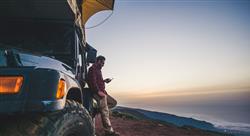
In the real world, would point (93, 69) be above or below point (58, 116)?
above

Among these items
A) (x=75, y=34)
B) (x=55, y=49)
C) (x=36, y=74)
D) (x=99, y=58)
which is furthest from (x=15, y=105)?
(x=99, y=58)

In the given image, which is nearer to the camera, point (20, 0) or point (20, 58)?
point (20, 58)

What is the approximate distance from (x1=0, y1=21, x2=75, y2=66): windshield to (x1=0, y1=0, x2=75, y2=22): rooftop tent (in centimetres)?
10

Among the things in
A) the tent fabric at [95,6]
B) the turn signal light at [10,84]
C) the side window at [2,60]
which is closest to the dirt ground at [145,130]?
the tent fabric at [95,6]

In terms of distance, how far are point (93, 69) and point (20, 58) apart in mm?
3288

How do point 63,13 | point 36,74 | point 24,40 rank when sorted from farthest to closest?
point 63,13 < point 24,40 < point 36,74

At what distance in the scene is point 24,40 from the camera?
4.01 metres

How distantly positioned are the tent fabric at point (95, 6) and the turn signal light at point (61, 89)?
458 cm

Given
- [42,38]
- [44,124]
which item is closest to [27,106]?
[44,124]

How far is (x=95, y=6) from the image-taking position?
750cm

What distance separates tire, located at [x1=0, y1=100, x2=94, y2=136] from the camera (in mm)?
2154

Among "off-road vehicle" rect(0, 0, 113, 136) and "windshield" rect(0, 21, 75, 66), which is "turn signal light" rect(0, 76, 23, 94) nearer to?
"off-road vehicle" rect(0, 0, 113, 136)

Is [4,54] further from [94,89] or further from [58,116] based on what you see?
[94,89]

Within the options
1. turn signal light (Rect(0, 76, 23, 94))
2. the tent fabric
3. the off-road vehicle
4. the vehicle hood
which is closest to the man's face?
the tent fabric
